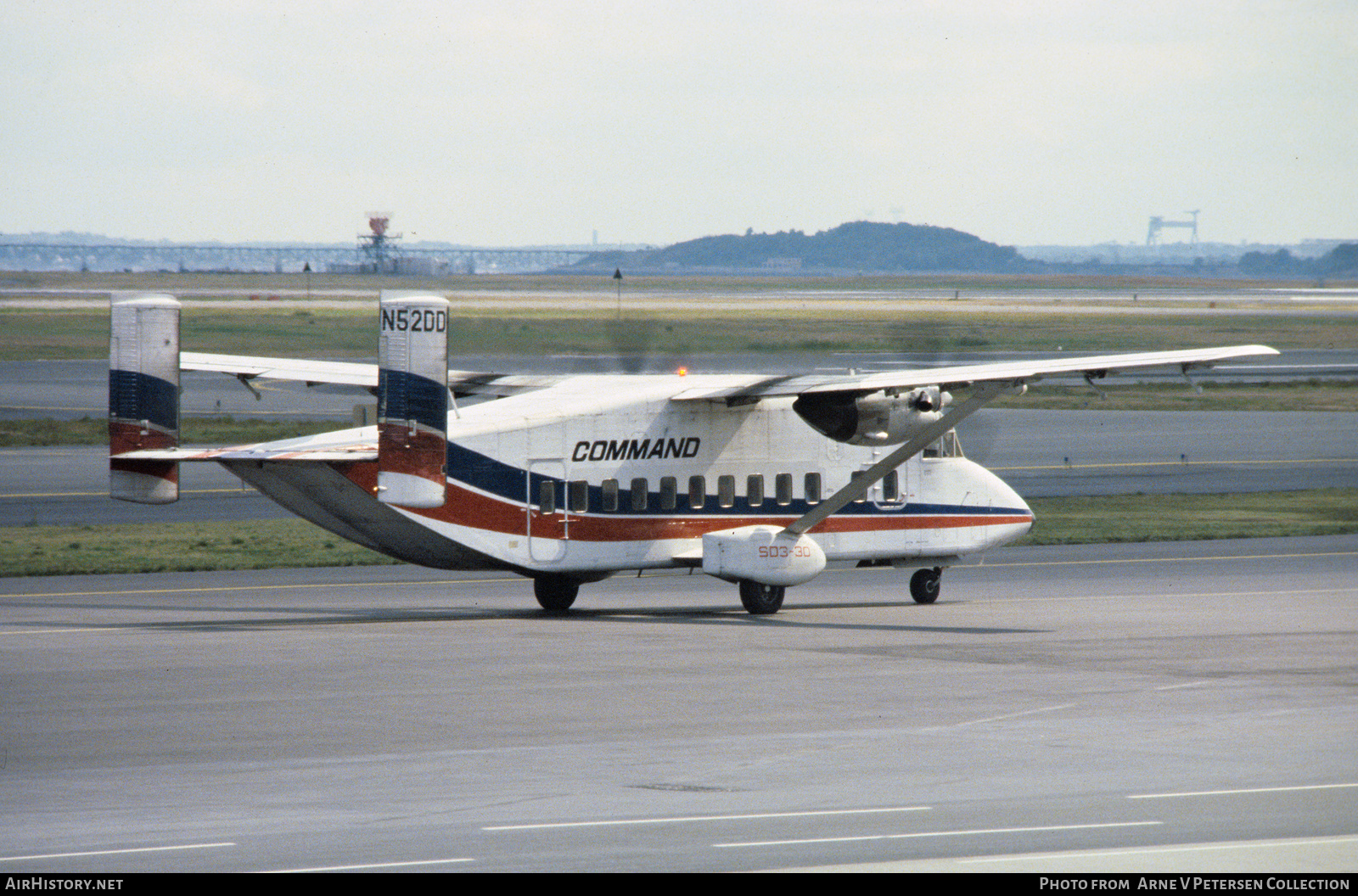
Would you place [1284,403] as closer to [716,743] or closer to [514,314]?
[716,743]

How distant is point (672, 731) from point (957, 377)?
35.5 ft

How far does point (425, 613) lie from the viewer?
27.5 m

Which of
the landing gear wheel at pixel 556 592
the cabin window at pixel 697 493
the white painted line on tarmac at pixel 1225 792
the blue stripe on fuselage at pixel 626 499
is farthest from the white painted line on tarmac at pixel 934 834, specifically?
the landing gear wheel at pixel 556 592

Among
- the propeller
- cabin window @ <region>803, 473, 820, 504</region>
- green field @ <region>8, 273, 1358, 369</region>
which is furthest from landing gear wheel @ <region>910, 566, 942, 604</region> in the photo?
green field @ <region>8, 273, 1358, 369</region>

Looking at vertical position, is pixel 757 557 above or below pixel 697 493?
below

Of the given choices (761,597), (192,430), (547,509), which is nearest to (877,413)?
(761,597)

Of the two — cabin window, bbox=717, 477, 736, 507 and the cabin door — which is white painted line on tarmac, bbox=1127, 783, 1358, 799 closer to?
the cabin door

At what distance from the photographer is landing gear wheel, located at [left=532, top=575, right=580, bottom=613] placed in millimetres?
27406

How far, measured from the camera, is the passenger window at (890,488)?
29.3 m

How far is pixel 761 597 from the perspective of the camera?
27469 millimetres

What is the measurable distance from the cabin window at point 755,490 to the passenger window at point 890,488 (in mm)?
2386

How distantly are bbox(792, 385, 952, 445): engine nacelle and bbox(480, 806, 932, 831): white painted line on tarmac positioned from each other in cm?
1404

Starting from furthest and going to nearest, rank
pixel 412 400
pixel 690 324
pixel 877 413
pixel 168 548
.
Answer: pixel 690 324 → pixel 168 548 → pixel 877 413 → pixel 412 400

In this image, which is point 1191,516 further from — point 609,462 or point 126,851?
point 126,851
